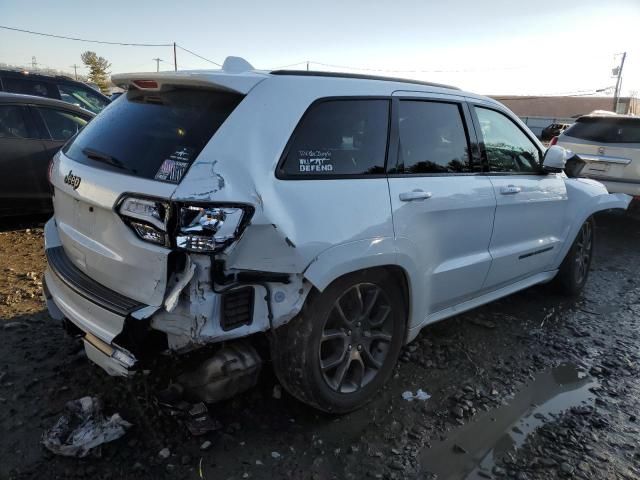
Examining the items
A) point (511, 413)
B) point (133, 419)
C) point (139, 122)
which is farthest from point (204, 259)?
point (511, 413)

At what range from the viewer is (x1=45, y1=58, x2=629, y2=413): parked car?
2115mm

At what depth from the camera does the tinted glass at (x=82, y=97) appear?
889 cm

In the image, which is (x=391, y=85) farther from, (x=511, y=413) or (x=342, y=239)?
(x=511, y=413)

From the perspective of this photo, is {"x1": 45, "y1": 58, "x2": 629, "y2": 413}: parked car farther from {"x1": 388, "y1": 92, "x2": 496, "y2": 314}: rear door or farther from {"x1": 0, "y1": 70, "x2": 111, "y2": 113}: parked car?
{"x1": 0, "y1": 70, "x2": 111, "y2": 113}: parked car

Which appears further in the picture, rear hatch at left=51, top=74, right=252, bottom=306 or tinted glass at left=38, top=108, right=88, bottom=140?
tinted glass at left=38, top=108, right=88, bottom=140

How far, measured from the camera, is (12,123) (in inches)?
212

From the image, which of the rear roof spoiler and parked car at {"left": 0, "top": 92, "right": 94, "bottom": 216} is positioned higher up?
the rear roof spoiler

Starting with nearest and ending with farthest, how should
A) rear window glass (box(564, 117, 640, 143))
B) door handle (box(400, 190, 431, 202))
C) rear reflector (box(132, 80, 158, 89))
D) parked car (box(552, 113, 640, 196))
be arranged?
rear reflector (box(132, 80, 158, 89)), door handle (box(400, 190, 431, 202)), parked car (box(552, 113, 640, 196)), rear window glass (box(564, 117, 640, 143))

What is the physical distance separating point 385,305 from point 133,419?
154 centimetres

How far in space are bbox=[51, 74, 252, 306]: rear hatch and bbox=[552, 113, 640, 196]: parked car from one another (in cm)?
652

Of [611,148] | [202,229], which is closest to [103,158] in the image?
[202,229]

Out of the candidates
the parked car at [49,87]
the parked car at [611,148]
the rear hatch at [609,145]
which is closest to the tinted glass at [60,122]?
the parked car at [49,87]

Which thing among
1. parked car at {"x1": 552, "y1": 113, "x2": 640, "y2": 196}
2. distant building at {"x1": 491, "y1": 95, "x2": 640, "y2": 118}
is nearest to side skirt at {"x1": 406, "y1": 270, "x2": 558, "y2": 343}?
parked car at {"x1": 552, "y1": 113, "x2": 640, "y2": 196}

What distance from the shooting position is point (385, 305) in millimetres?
2867
